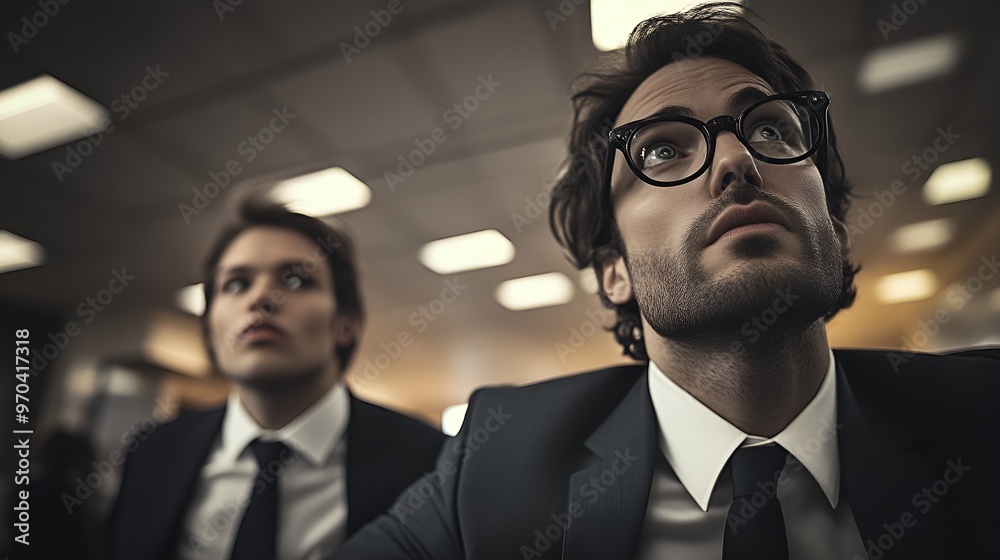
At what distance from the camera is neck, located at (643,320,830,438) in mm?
722

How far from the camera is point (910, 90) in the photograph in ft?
2.59

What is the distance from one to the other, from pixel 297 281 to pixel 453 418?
329 millimetres

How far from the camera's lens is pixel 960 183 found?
78cm

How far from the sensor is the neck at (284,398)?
877mm

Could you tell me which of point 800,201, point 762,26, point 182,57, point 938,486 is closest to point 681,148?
point 800,201

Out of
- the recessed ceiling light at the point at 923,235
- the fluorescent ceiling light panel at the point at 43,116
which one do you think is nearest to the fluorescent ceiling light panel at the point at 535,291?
the recessed ceiling light at the point at 923,235

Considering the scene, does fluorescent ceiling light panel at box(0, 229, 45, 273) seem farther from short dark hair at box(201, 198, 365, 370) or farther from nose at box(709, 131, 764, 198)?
nose at box(709, 131, 764, 198)

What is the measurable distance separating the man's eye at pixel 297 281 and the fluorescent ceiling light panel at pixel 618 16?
0.59 meters

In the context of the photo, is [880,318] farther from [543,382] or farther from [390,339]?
[390,339]

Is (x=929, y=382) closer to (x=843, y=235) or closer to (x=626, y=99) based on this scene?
(x=843, y=235)

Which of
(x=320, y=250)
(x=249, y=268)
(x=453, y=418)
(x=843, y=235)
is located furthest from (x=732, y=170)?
(x=249, y=268)

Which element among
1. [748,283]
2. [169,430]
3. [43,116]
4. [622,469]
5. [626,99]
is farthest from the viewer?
[43,116]

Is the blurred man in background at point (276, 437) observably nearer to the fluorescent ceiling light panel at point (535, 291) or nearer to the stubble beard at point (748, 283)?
the fluorescent ceiling light panel at point (535, 291)

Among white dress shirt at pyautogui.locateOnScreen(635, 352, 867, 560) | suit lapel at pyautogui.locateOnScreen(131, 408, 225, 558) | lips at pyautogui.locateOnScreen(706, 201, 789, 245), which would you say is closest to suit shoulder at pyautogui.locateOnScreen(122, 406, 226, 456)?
suit lapel at pyautogui.locateOnScreen(131, 408, 225, 558)
